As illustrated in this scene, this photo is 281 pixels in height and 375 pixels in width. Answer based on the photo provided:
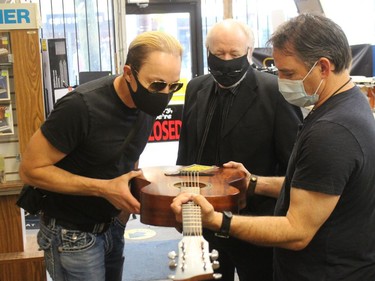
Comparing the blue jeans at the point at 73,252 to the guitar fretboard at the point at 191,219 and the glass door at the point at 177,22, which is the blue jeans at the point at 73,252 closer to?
the guitar fretboard at the point at 191,219

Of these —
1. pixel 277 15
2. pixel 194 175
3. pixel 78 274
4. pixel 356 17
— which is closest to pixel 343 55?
pixel 194 175

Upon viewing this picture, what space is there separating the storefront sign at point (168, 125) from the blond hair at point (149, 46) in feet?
19.4

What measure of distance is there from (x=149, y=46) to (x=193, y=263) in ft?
2.71

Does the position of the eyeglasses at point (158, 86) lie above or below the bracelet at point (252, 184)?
above

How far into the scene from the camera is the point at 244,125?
2113 mm

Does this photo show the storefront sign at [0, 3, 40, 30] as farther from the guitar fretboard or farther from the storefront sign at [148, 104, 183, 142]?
the storefront sign at [148, 104, 183, 142]

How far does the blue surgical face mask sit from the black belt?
82 centimetres

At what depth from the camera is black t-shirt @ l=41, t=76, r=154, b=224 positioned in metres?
1.61

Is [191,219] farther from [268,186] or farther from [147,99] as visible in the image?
[268,186]

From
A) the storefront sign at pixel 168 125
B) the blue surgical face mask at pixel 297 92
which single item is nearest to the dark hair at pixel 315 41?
the blue surgical face mask at pixel 297 92

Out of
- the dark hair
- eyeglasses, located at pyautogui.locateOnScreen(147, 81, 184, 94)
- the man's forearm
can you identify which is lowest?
the man's forearm

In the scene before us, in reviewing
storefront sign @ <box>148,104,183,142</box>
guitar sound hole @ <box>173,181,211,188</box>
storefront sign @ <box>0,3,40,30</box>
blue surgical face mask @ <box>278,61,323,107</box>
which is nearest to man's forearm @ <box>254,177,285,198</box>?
guitar sound hole @ <box>173,181,211,188</box>

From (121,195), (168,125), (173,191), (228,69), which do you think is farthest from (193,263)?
(168,125)

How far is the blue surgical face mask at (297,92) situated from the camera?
4.92ft
